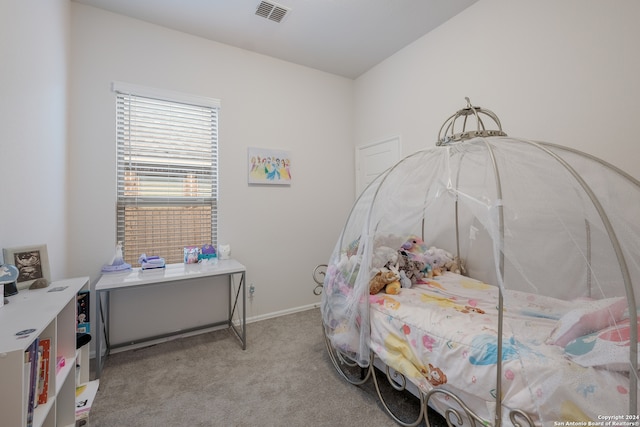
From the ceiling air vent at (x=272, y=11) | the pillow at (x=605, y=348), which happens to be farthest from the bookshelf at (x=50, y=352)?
the ceiling air vent at (x=272, y=11)

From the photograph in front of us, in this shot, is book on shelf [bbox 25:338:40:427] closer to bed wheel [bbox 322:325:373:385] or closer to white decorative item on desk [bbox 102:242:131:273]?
white decorative item on desk [bbox 102:242:131:273]

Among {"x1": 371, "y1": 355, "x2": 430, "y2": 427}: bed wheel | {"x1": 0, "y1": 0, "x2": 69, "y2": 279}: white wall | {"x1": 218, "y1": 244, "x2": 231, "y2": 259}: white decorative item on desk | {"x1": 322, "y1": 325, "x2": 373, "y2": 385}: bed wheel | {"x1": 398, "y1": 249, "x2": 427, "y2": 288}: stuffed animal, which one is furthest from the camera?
{"x1": 218, "y1": 244, "x2": 231, "y2": 259}: white decorative item on desk

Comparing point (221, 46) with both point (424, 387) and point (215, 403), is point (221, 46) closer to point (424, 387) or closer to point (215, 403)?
point (215, 403)

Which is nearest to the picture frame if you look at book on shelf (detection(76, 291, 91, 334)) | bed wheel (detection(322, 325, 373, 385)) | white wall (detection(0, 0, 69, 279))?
white wall (detection(0, 0, 69, 279))

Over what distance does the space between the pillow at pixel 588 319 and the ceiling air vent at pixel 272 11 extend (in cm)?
287

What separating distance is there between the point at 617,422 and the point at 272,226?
276 cm

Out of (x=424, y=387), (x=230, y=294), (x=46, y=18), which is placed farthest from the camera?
(x=230, y=294)

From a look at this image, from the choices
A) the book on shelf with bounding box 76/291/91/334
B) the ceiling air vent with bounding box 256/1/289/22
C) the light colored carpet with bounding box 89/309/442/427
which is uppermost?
the ceiling air vent with bounding box 256/1/289/22

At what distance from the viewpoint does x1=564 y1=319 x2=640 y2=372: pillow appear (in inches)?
34.9

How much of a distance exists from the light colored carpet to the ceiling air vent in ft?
9.97

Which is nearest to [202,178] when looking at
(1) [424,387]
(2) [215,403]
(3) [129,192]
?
(3) [129,192]

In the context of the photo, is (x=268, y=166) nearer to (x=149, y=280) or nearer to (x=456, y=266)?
(x=149, y=280)

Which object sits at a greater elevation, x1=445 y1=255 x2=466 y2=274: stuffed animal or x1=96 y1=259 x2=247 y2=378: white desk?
x1=445 y1=255 x2=466 y2=274: stuffed animal

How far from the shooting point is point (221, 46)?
2.77m
